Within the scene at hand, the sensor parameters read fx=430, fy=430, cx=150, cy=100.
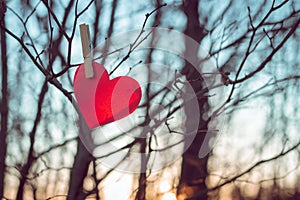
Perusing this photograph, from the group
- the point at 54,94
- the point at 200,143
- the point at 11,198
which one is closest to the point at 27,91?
the point at 54,94

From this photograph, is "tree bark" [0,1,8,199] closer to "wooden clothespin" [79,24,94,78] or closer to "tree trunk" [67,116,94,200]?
"tree trunk" [67,116,94,200]

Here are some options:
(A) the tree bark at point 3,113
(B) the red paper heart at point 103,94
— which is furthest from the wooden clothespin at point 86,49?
(A) the tree bark at point 3,113

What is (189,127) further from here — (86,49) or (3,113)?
(3,113)

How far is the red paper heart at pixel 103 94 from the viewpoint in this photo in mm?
873

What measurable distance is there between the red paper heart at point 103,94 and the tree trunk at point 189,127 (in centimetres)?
21

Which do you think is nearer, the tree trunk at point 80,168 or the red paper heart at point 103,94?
the red paper heart at point 103,94

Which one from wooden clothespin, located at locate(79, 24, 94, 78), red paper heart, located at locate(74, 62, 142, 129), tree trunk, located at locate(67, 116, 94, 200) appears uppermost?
wooden clothespin, located at locate(79, 24, 94, 78)

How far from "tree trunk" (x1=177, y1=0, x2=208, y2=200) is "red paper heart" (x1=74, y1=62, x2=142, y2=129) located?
21cm

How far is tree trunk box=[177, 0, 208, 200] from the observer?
105cm

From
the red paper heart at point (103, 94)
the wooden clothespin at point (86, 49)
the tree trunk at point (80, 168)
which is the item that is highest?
the wooden clothespin at point (86, 49)

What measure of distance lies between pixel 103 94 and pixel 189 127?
29cm

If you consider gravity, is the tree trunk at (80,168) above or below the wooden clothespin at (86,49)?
below

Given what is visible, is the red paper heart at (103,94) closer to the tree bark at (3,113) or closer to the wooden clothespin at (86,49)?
the wooden clothespin at (86,49)

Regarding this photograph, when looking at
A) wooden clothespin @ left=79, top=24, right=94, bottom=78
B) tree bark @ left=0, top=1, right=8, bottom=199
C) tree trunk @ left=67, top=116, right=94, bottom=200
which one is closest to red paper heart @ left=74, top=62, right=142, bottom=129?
wooden clothespin @ left=79, top=24, right=94, bottom=78
